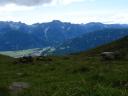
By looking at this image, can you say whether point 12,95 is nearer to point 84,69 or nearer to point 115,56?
point 84,69

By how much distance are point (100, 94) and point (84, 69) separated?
26.1 metres

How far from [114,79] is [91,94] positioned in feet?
55.4

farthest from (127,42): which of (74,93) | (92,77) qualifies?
(74,93)

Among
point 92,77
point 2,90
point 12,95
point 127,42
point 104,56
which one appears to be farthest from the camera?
point 127,42

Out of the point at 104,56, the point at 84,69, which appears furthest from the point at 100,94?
the point at 104,56

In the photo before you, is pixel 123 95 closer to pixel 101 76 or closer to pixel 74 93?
pixel 74 93

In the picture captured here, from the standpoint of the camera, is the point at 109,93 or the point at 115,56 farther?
the point at 115,56

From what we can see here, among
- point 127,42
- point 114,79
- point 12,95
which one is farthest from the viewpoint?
point 127,42

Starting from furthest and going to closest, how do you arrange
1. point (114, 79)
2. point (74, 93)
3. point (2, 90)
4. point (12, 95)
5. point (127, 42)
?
point (127, 42) → point (114, 79) → point (2, 90) → point (12, 95) → point (74, 93)

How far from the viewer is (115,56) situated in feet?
165

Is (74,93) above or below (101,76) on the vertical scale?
above

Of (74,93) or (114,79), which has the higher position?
(74,93)

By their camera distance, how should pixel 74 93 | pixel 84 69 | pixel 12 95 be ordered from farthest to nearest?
1. pixel 84 69
2. pixel 12 95
3. pixel 74 93

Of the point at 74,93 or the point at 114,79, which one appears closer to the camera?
the point at 74,93
